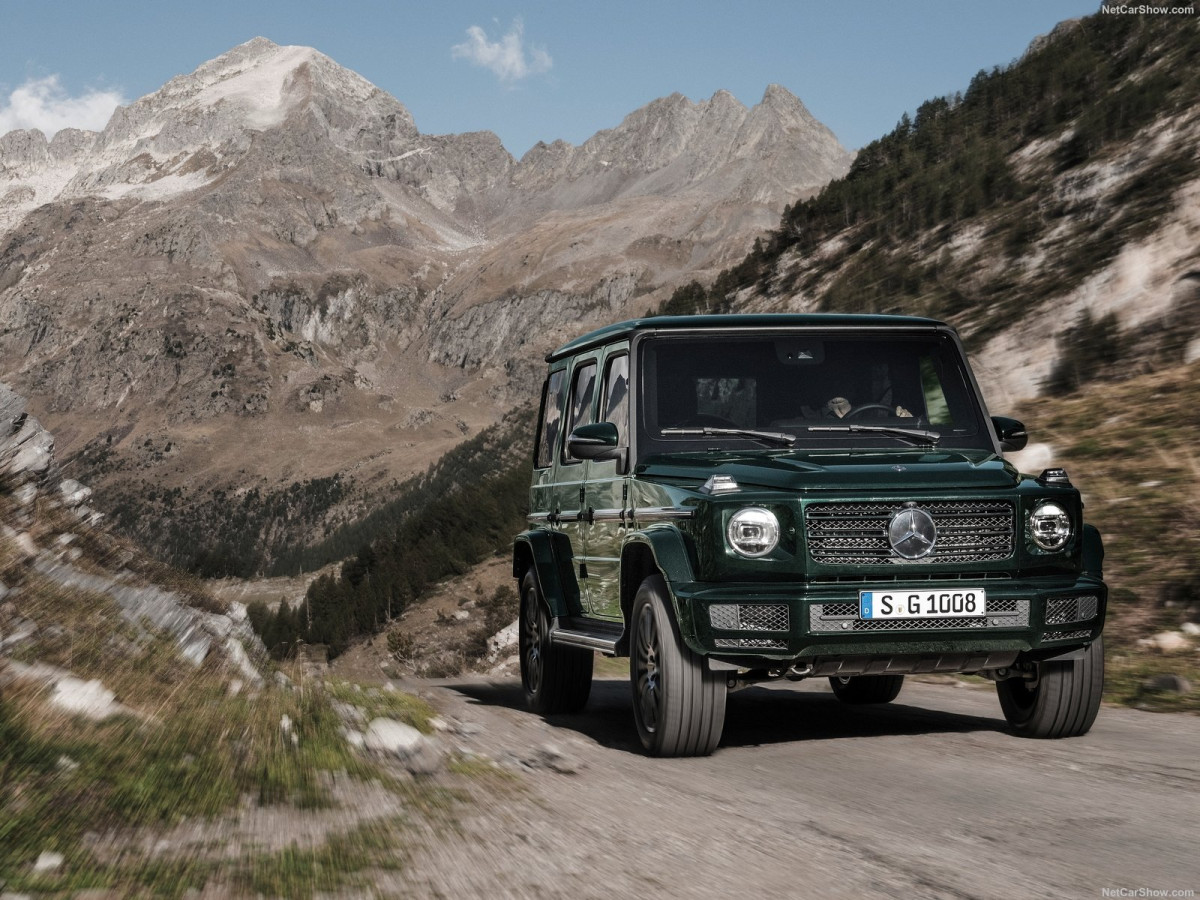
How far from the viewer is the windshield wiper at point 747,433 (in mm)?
7129

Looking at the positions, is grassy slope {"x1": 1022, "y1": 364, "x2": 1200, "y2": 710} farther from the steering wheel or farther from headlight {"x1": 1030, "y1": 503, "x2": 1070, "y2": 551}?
the steering wheel

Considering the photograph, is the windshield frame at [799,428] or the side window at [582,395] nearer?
the windshield frame at [799,428]

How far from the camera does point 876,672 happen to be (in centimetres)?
628

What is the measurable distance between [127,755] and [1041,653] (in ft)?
14.1

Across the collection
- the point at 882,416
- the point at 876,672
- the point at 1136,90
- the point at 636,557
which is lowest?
the point at 876,672

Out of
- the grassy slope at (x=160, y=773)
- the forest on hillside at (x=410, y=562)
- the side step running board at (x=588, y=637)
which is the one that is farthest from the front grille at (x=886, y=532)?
the forest on hillside at (x=410, y=562)

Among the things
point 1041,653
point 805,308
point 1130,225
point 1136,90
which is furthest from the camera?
point 805,308

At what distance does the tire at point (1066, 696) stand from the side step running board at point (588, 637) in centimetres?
225

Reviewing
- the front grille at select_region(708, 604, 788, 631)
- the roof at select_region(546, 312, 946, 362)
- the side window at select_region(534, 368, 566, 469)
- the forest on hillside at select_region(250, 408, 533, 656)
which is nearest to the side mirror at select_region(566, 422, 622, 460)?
the roof at select_region(546, 312, 946, 362)

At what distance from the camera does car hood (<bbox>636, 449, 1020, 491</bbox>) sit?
6152mm

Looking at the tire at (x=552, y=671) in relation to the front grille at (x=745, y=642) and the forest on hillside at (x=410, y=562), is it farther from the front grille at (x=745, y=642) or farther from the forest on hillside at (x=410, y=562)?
the forest on hillside at (x=410, y=562)

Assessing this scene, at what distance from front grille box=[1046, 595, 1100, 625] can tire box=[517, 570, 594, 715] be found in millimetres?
3215

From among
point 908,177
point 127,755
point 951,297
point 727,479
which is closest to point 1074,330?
point 951,297

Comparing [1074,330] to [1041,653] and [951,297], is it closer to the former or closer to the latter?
[951,297]
